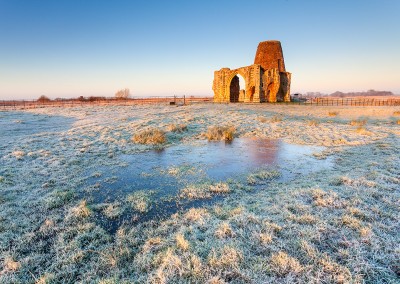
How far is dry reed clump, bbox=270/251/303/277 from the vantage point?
3121mm

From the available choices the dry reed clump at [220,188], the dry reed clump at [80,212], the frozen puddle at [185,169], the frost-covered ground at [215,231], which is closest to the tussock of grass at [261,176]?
the frost-covered ground at [215,231]

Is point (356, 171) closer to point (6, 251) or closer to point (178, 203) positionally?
point (178, 203)

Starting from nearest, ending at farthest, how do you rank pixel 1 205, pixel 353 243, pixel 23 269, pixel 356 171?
pixel 23 269, pixel 353 243, pixel 1 205, pixel 356 171

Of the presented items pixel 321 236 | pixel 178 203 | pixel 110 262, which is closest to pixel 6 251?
pixel 110 262

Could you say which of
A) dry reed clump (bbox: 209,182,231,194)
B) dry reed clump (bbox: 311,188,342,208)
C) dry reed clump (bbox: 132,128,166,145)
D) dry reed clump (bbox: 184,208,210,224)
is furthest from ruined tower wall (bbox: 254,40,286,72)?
dry reed clump (bbox: 184,208,210,224)

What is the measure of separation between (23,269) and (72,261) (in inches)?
25.7

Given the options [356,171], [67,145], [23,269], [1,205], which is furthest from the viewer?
[67,145]

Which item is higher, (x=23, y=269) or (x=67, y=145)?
(x=67, y=145)

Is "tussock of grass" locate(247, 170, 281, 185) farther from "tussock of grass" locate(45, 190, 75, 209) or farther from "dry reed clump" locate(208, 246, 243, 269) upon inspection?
"tussock of grass" locate(45, 190, 75, 209)

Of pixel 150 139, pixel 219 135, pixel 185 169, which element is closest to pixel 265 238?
pixel 185 169

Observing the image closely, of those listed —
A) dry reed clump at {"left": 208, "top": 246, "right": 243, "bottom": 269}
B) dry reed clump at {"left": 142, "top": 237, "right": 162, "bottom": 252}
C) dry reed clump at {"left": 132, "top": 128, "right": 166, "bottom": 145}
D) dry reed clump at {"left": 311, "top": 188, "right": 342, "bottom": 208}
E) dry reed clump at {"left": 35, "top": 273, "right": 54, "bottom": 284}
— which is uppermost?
dry reed clump at {"left": 132, "top": 128, "right": 166, "bottom": 145}

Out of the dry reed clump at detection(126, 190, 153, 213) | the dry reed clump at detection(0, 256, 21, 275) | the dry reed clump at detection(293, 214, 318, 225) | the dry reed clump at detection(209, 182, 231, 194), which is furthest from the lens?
the dry reed clump at detection(209, 182, 231, 194)

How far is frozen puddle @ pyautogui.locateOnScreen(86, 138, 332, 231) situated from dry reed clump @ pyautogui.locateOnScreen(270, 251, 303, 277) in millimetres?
2390

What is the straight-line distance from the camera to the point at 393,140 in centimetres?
1198
